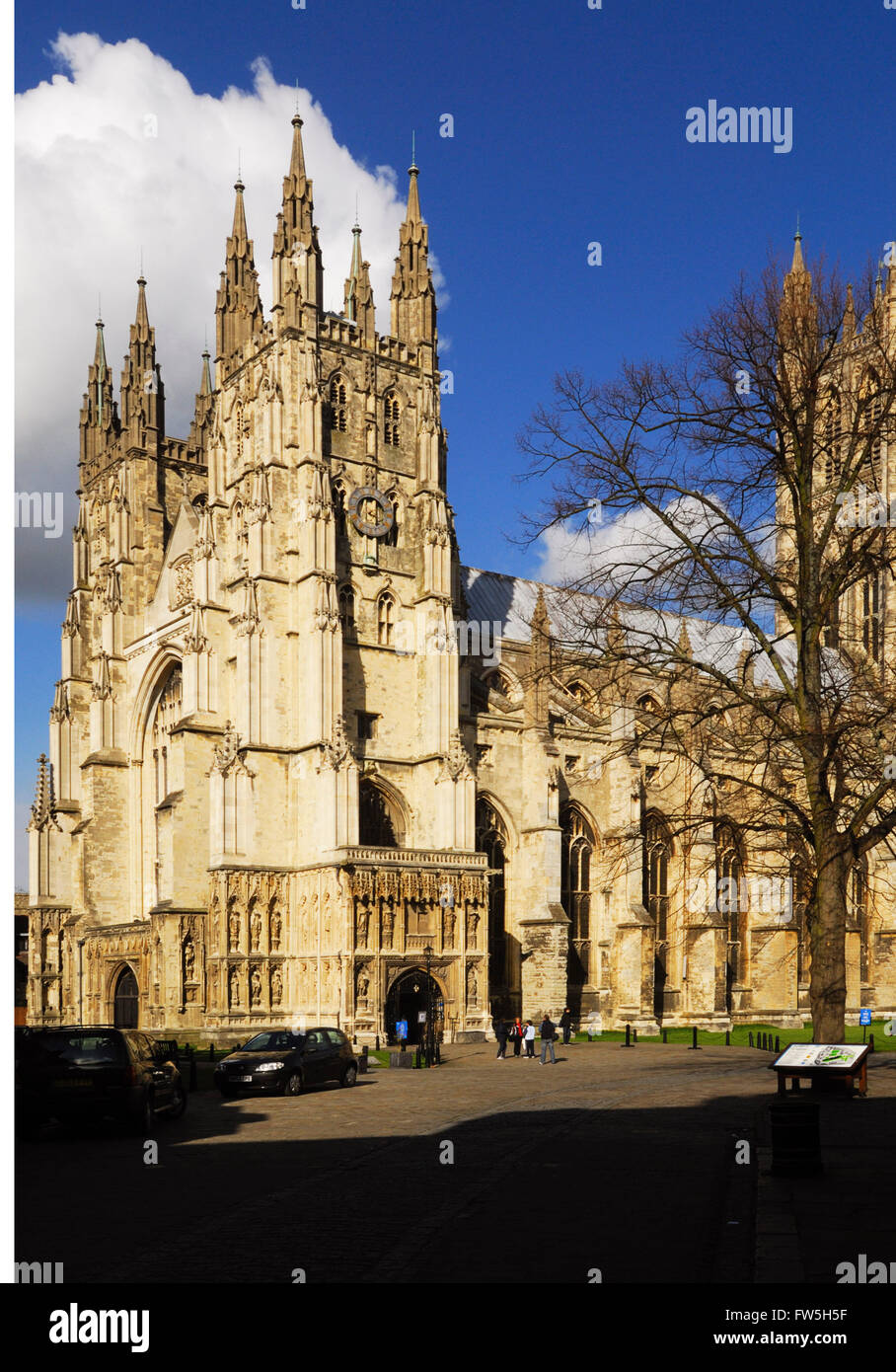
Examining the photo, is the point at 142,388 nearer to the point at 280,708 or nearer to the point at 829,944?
the point at 280,708

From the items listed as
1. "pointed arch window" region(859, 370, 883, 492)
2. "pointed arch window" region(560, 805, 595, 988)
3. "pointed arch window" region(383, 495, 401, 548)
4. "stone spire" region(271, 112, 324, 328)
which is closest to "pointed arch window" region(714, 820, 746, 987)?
"pointed arch window" region(560, 805, 595, 988)

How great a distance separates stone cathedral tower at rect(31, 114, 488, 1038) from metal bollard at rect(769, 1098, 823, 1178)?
23060 mm

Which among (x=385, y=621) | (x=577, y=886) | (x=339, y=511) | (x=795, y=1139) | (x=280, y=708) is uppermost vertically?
(x=339, y=511)

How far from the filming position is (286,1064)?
25125mm

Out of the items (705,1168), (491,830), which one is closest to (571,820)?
(491,830)

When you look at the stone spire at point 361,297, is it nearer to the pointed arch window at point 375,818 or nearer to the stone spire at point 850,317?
the pointed arch window at point 375,818

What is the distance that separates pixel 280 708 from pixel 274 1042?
20.8 meters

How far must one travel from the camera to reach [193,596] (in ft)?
167

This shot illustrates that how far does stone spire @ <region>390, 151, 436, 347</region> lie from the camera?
54.8m

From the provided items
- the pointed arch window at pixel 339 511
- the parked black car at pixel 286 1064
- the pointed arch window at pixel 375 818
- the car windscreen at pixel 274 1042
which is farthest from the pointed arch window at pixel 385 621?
the car windscreen at pixel 274 1042

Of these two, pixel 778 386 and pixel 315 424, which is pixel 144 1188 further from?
pixel 315 424

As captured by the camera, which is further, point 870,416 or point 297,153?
point 297,153

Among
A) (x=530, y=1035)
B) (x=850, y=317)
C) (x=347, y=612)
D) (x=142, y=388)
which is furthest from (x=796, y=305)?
(x=142, y=388)

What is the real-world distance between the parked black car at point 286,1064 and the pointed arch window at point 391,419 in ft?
97.5
